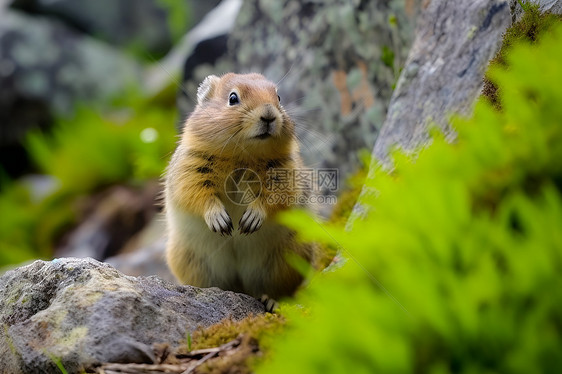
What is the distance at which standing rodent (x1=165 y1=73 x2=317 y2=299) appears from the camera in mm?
5555

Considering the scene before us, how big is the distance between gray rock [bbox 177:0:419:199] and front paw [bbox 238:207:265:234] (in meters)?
2.20

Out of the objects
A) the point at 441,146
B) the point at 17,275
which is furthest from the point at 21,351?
the point at 441,146

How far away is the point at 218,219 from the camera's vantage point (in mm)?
5508

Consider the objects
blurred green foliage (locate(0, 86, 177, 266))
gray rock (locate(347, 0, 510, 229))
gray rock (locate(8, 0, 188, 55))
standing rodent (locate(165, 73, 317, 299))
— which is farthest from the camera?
gray rock (locate(8, 0, 188, 55))

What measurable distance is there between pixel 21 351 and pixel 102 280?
2.06 ft

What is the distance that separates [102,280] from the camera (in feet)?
13.7

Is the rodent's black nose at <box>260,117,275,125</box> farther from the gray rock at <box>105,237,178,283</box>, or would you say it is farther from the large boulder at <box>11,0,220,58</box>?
the large boulder at <box>11,0,220,58</box>

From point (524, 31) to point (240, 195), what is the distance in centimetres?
267

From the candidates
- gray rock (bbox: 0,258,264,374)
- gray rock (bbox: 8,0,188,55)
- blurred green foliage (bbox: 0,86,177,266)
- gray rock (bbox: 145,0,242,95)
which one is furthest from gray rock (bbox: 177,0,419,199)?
gray rock (bbox: 8,0,188,55)

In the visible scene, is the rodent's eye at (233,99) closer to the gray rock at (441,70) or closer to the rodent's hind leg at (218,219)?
the rodent's hind leg at (218,219)

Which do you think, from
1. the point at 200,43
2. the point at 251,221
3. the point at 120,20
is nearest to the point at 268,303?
the point at 251,221

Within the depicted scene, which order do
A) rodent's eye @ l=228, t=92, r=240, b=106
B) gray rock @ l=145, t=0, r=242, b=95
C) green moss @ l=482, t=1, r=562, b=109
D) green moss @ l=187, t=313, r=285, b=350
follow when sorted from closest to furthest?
green moss @ l=187, t=313, r=285, b=350
green moss @ l=482, t=1, r=562, b=109
rodent's eye @ l=228, t=92, r=240, b=106
gray rock @ l=145, t=0, r=242, b=95

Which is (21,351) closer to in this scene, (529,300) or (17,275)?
(17,275)

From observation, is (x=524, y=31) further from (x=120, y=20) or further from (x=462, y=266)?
(x=120, y=20)
